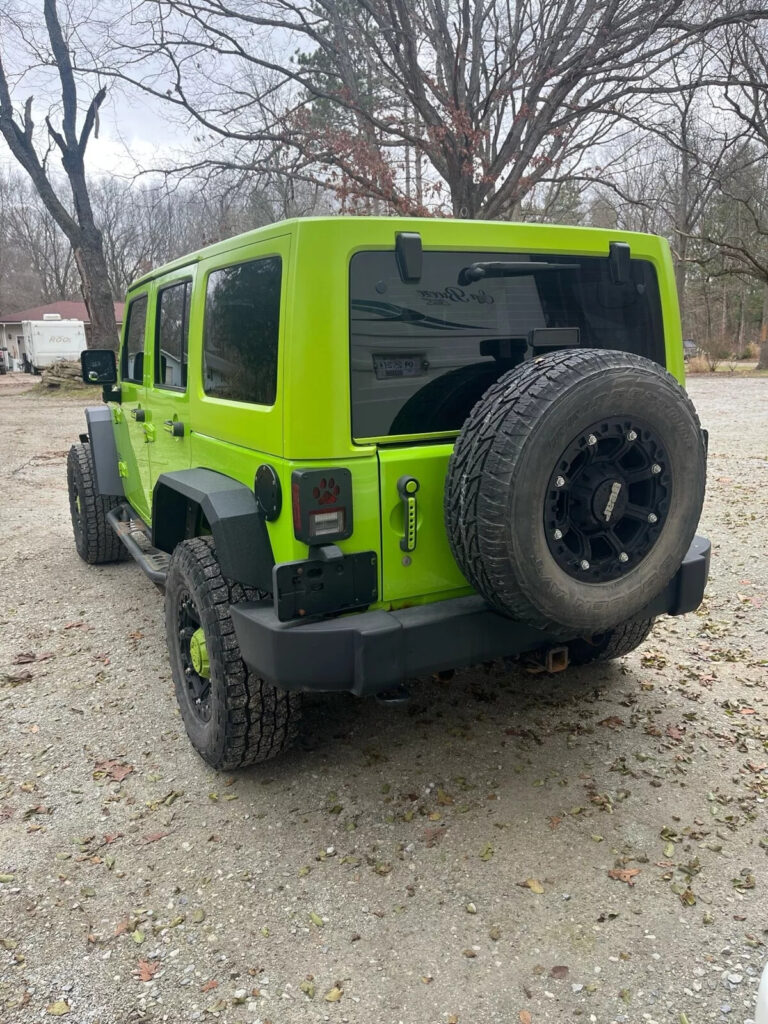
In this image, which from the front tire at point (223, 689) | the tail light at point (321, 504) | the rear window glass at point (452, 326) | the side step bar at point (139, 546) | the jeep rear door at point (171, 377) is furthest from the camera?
the side step bar at point (139, 546)

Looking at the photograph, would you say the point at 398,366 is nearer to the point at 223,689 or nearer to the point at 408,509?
the point at 408,509

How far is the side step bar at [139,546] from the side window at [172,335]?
3.13 feet

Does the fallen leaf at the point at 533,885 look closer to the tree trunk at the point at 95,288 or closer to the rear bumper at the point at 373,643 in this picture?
the rear bumper at the point at 373,643

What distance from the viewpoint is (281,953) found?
7.45ft

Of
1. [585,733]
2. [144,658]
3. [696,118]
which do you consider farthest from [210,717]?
[696,118]

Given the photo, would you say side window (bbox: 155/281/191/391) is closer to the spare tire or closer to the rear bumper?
the rear bumper

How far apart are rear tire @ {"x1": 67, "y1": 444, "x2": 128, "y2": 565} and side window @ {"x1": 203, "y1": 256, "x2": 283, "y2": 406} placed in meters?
2.88

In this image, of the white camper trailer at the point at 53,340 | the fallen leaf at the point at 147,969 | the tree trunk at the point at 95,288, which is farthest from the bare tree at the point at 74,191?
the fallen leaf at the point at 147,969

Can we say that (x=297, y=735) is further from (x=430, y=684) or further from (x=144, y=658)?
(x=144, y=658)

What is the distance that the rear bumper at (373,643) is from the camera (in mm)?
2539

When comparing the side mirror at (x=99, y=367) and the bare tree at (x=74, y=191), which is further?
the bare tree at (x=74, y=191)

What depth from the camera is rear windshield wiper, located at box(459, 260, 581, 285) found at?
2.75 metres

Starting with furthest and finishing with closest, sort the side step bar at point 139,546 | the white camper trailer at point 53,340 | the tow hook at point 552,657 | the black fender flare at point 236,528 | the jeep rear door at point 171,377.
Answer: the white camper trailer at point 53,340
the side step bar at point 139,546
the jeep rear door at point 171,377
the tow hook at point 552,657
the black fender flare at point 236,528

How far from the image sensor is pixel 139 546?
4711 mm
